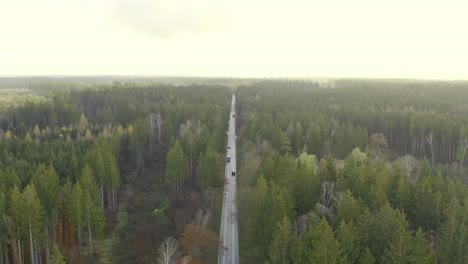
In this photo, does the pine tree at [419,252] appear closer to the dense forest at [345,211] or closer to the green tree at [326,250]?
the dense forest at [345,211]

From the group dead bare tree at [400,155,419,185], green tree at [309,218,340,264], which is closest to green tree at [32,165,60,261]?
green tree at [309,218,340,264]

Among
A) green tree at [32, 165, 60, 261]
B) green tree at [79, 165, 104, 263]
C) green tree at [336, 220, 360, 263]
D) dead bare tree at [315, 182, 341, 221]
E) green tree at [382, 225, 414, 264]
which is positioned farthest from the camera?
green tree at [32, 165, 60, 261]

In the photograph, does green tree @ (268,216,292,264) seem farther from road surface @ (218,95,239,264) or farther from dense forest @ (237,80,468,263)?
road surface @ (218,95,239,264)

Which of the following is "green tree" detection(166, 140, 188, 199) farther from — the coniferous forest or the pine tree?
the pine tree

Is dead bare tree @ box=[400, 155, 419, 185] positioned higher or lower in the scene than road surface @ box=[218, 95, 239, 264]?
higher

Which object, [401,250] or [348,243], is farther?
[348,243]

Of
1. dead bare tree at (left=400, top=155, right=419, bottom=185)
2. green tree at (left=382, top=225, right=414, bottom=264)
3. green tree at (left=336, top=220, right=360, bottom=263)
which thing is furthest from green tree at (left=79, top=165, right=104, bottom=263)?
dead bare tree at (left=400, top=155, right=419, bottom=185)

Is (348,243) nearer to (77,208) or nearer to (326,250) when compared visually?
(326,250)

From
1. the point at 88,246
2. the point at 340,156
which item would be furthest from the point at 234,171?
the point at 88,246

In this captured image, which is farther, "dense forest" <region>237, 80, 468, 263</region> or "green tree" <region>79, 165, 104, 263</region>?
"green tree" <region>79, 165, 104, 263</region>

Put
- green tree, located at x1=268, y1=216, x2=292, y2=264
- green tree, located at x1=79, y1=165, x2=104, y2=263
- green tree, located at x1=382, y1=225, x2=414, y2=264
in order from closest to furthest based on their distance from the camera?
green tree, located at x1=382, y1=225, x2=414, y2=264 → green tree, located at x1=268, y1=216, x2=292, y2=264 → green tree, located at x1=79, y1=165, x2=104, y2=263

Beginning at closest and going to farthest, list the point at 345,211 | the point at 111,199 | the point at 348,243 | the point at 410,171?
the point at 348,243 < the point at 345,211 < the point at 410,171 < the point at 111,199

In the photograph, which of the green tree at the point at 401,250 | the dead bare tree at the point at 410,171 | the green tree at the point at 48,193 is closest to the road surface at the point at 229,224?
the green tree at the point at 401,250

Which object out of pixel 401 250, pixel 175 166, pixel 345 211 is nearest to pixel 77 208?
pixel 175 166
